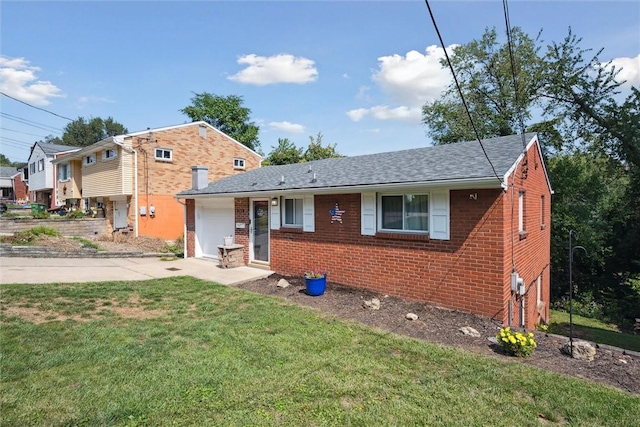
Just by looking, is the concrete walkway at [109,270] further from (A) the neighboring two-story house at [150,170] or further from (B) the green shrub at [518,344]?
(B) the green shrub at [518,344]

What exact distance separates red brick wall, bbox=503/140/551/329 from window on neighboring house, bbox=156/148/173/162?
17276 millimetres

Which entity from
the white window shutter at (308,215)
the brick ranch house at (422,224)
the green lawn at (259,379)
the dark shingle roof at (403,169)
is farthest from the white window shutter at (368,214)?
the green lawn at (259,379)

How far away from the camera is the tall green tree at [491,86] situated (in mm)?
21375

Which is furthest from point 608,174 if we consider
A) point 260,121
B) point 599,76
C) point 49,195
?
point 49,195

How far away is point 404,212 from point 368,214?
90cm

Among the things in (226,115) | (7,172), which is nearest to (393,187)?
(226,115)

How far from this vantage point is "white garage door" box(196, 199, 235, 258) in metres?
13.3

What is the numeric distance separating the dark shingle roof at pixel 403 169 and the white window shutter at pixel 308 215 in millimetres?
473

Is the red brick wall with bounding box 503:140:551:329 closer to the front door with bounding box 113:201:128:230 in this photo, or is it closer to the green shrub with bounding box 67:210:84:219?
the front door with bounding box 113:201:128:230

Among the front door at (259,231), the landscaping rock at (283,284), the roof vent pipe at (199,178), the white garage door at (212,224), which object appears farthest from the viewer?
the roof vent pipe at (199,178)

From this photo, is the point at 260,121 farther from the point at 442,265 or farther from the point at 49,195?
the point at 442,265

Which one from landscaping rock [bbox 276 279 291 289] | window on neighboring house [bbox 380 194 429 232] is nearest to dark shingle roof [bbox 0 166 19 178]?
landscaping rock [bbox 276 279 291 289]

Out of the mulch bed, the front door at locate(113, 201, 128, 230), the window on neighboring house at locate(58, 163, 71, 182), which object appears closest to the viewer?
the mulch bed

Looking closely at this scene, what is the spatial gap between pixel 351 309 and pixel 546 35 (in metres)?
22.7
